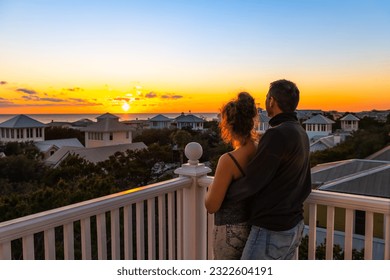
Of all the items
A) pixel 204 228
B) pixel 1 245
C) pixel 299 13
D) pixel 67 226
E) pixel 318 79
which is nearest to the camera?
pixel 1 245

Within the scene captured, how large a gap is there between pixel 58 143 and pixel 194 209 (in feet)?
32.3

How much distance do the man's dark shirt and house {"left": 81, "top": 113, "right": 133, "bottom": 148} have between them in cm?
673

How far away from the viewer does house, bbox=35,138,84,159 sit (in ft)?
33.9

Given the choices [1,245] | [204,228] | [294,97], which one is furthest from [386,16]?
[1,245]

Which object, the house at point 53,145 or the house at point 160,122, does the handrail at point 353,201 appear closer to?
the house at point 53,145

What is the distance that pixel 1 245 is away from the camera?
1.52 metres

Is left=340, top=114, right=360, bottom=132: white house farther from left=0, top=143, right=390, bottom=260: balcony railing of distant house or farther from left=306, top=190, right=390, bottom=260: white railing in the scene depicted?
left=306, top=190, right=390, bottom=260: white railing

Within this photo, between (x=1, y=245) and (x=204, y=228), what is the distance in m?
1.55

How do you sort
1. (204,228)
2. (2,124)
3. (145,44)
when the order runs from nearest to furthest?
(204,228), (145,44), (2,124)

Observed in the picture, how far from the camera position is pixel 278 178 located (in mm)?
1516

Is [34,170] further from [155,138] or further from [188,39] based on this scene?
[188,39]

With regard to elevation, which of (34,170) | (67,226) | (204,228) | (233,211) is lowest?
(34,170)

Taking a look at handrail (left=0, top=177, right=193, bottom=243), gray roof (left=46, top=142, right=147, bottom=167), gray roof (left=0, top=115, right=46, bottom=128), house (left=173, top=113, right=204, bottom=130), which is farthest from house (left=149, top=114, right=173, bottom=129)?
handrail (left=0, top=177, right=193, bottom=243)

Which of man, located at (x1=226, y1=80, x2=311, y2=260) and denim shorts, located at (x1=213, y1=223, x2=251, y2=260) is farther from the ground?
man, located at (x1=226, y1=80, x2=311, y2=260)
